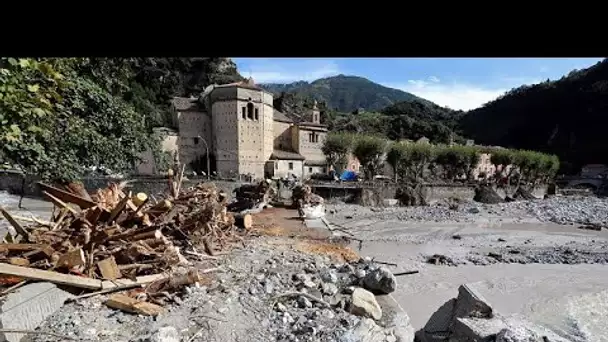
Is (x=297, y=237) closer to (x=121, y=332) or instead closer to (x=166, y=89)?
(x=121, y=332)

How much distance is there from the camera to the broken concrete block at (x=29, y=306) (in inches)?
228

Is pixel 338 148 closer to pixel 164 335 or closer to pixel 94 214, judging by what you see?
pixel 94 214

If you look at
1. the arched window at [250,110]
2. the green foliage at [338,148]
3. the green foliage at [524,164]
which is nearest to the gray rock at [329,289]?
the green foliage at [338,148]

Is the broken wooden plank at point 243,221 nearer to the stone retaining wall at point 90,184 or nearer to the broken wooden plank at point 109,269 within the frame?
the broken wooden plank at point 109,269

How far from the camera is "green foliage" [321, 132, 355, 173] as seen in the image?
4488cm

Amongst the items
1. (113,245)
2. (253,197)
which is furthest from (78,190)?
(253,197)

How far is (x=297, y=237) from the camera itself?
15.1 m

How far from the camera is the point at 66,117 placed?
8023mm

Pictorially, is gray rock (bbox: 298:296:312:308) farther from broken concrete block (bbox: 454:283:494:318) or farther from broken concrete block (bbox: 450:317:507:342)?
broken concrete block (bbox: 454:283:494:318)

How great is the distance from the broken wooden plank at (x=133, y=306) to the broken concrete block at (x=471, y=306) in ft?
20.6

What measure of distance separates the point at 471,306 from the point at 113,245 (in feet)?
25.5

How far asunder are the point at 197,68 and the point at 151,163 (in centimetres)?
3293

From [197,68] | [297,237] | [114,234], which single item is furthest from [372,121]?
[114,234]
